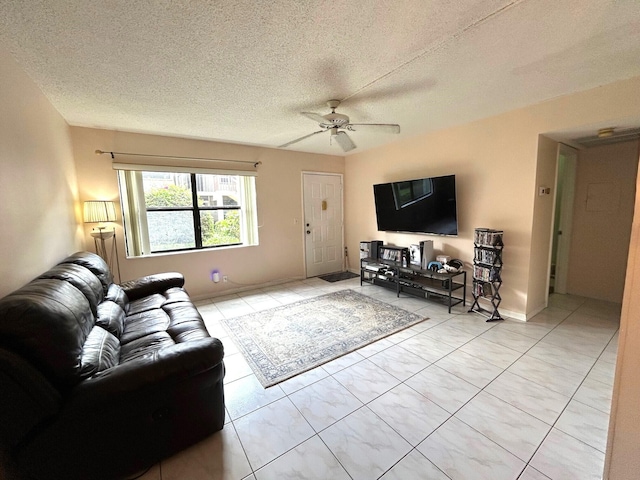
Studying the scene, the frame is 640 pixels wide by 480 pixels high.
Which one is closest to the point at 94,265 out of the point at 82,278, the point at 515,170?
the point at 82,278

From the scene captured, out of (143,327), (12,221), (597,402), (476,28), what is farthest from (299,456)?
(476,28)

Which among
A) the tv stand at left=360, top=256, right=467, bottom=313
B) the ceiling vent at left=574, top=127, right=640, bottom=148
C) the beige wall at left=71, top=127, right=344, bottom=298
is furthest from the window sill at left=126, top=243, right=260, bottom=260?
the ceiling vent at left=574, top=127, right=640, bottom=148

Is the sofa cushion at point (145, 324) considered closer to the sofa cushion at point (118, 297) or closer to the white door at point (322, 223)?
the sofa cushion at point (118, 297)

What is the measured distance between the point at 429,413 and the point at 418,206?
2.67 metres

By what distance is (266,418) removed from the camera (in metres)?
1.69

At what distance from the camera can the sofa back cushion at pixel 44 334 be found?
109cm

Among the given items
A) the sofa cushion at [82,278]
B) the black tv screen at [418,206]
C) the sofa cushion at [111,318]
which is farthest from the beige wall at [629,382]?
the sofa cushion at [82,278]

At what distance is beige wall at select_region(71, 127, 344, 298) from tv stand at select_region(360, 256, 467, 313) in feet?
4.72

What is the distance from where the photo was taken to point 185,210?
3.87 m

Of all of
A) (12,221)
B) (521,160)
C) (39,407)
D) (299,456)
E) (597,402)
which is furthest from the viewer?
(521,160)

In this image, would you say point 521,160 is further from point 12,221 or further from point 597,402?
point 12,221

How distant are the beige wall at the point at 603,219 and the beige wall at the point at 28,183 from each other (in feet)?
18.7

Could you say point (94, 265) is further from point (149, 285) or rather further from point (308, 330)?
point (308, 330)

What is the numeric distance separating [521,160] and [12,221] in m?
4.27
